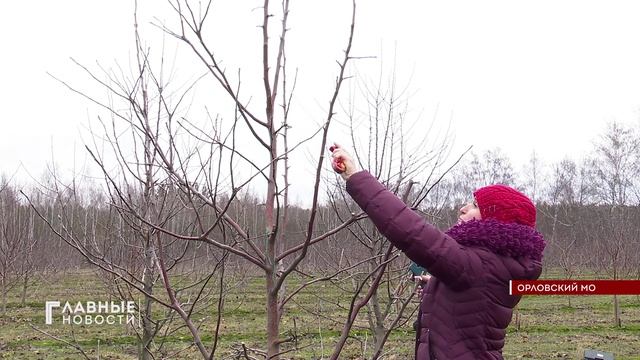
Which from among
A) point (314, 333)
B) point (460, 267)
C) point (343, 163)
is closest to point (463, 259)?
point (460, 267)

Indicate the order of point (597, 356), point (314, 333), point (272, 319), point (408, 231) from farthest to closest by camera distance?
1. point (314, 333)
2. point (597, 356)
3. point (272, 319)
4. point (408, 231)

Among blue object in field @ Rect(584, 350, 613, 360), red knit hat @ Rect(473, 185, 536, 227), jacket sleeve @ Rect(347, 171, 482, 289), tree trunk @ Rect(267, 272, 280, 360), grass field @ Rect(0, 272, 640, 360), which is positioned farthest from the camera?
grass field @ Rect(0, 272, 640, 360)

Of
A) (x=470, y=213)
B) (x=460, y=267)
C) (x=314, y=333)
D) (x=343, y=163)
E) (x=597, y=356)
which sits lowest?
(x=314, y=333)

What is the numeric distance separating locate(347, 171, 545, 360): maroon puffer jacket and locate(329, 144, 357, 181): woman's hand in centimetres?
2

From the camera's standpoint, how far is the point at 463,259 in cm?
160

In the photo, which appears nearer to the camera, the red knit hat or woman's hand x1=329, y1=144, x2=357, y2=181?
woman's hand x1=329, y1=144, x2=357, y2=181

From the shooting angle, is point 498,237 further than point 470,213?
No

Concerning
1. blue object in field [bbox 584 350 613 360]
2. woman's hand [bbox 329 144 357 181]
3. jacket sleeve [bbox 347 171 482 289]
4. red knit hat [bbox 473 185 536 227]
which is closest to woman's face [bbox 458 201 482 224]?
red knit hat [bbox 473 185 536 227]

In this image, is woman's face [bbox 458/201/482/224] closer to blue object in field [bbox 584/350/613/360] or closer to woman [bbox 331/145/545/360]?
woman [bbox 331/145/545/360]

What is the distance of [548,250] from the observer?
21438mm

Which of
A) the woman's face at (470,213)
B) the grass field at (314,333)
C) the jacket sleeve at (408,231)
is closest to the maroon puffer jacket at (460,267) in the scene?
the jacket sleeve at (408,231)

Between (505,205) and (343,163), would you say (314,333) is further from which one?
(343,163)

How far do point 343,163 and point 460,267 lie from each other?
43cm

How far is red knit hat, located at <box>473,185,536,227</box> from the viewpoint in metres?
1.78
